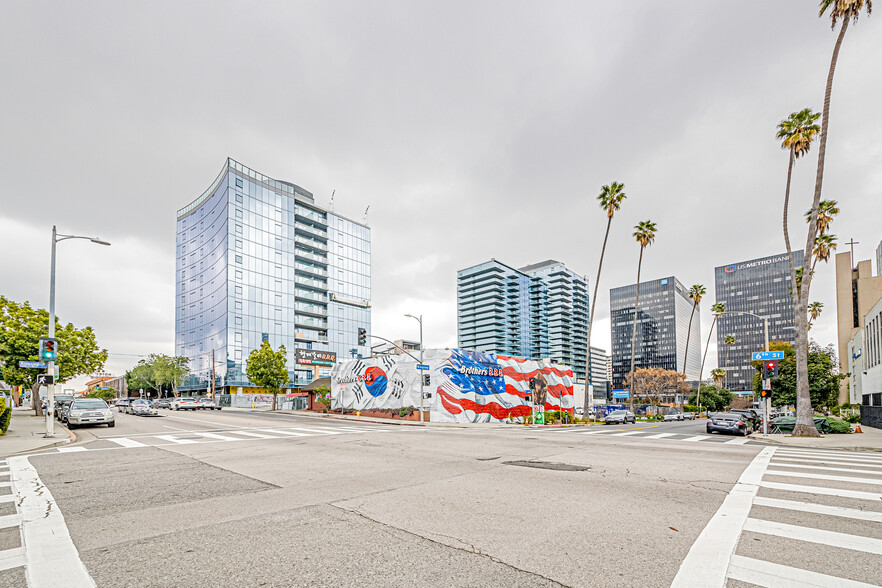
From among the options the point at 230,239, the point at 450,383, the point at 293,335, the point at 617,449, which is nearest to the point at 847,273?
the point at 450,383

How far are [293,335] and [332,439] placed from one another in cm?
7442

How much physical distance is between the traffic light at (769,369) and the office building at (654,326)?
171684 millimetres

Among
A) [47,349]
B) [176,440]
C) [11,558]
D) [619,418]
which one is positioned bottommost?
[619,418]

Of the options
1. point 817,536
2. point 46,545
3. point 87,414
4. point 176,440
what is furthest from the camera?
point 87,414

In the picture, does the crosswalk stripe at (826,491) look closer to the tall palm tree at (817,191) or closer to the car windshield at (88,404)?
the tall palm tree at (817,191)

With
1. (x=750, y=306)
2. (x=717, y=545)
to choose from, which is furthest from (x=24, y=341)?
(x=750, y=306)

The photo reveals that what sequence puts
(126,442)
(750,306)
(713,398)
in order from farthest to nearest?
(750,306), (713,398), (126,442)

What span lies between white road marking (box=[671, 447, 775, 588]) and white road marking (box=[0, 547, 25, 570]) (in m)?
6.47

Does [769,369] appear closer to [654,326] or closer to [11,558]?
[11,558]

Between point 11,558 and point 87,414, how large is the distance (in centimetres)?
2495

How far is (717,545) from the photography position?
17.3ft

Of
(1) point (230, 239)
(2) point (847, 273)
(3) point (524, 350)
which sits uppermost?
(1) point (230, 239)

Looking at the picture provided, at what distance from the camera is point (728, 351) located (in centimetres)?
17638

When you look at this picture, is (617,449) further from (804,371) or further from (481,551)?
(804,371)
